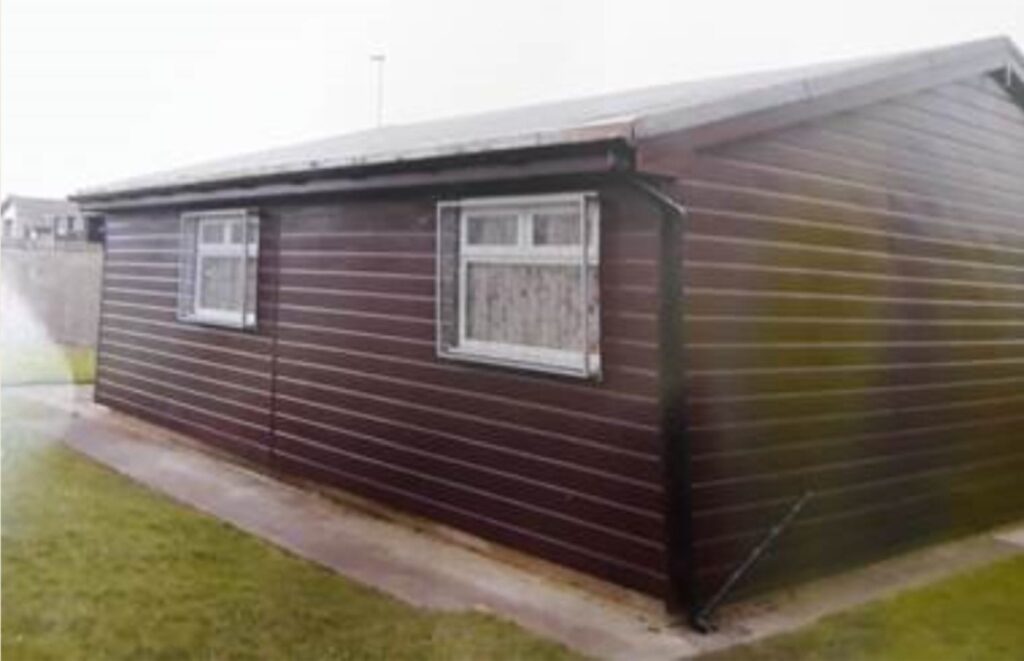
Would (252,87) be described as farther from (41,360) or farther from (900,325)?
(41,360)

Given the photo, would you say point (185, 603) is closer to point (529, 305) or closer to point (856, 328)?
point (529, 305)

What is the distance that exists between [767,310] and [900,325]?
1628mm

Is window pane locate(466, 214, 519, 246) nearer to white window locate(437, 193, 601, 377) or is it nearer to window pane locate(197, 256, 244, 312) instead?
white window locate(437, 193, 601, 377)

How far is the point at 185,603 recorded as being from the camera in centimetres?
567

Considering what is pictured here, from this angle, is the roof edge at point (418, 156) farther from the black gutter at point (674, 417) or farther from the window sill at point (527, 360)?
the window sill at point (527, 360)

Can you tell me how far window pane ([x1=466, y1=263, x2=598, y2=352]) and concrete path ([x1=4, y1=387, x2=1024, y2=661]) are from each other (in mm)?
1452

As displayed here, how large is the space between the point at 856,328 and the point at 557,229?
220 cm

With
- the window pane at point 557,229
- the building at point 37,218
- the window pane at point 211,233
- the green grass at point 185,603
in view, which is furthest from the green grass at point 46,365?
the building at point 37,218

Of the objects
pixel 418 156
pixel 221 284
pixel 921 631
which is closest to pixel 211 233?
pixel 221 284

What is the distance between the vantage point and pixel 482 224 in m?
7.25

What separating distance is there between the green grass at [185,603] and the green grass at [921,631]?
4.26 ft

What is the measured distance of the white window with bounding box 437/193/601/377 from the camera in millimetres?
6297

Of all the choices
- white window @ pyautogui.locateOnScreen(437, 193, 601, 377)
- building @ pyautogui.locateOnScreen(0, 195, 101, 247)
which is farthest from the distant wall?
building @ pyautogui.locateOnScreen(0, 195, 101, 247)

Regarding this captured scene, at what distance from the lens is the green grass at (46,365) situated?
15.9 metres
